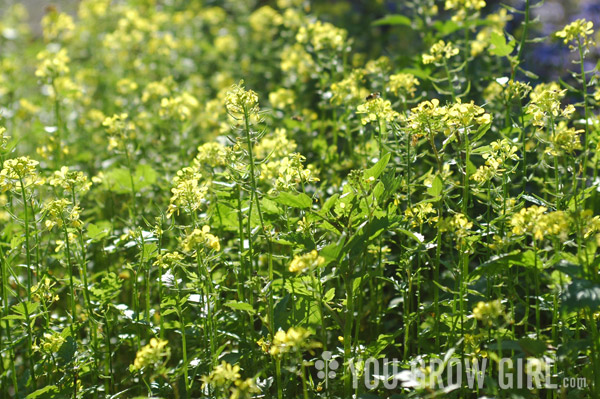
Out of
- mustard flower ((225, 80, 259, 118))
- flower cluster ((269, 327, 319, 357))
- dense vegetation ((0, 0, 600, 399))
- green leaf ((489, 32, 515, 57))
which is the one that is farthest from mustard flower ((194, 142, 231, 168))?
green leaf ((489, 32, 515, 57))

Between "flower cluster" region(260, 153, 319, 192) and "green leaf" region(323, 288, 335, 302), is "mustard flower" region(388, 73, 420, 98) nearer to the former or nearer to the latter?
"flower cluster" region(260, 153, 319, 192)

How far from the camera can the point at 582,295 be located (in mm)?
1582

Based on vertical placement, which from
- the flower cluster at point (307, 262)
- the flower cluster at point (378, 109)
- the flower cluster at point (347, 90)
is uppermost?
the flower cluster at point (347, 90)

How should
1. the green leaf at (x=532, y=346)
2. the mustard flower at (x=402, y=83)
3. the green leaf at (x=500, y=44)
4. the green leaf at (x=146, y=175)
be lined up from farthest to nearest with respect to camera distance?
the green leaf at (x=146, y=175) → the mustard flower at (x=402, y=83) → the green leaf at (x=500, y=44) → the green leaf at (x=532, y=346)

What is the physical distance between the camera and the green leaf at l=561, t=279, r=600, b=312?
157 cm

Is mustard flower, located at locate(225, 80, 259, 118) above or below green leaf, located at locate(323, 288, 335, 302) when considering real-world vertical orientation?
above

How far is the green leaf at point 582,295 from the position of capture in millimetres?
1568

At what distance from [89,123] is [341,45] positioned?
2.34 meters

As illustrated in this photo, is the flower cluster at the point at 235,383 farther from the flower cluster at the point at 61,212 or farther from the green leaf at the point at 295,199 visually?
the flower cluster at the point at 61,212

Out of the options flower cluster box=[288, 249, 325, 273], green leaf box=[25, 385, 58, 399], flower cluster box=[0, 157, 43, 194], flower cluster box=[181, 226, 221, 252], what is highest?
flower cluster box=[0, 157, 43, 194]

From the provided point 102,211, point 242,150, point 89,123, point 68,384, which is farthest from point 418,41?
point 68,384

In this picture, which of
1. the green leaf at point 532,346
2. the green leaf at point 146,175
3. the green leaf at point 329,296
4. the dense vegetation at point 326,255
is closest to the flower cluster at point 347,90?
the dense vegetation at point 326,255

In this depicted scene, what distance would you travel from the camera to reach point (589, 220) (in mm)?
1799

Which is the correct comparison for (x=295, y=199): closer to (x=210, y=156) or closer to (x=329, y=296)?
(x=329, y=296)
